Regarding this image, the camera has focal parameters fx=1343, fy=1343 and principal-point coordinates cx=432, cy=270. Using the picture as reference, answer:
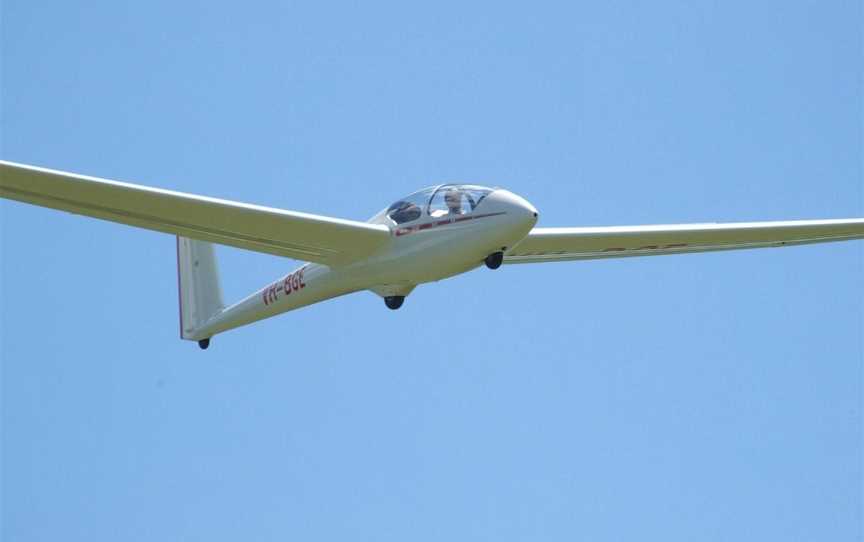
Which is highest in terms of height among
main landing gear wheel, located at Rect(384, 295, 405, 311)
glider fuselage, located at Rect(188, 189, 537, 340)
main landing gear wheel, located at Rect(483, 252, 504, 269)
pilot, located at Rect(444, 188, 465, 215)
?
Answer: pilot, located at Rect(444, 188, 465, 215)

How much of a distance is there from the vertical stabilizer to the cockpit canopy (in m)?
8.70

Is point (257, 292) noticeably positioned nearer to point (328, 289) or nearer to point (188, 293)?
point (328, 289)

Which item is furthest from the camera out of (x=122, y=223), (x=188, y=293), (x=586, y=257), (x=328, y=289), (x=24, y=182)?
(x=188, y=293)

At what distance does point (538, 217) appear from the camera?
21984mm

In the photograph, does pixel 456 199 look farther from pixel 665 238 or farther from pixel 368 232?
pixel 665 238

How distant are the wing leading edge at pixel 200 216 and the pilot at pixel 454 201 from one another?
1.21m

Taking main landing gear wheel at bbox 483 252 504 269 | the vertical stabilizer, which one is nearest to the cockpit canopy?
main landing gear wheel at bbox 483 252 504 269

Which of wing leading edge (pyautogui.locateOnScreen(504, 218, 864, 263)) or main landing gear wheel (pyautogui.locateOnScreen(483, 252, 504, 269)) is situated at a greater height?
wing leading edge (pyautogui.locateOnScreen(504, 218, 864, 263))

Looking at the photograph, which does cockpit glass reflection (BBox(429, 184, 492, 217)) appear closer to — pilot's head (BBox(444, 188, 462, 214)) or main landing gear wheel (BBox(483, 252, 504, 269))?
pilot's head (BBox(444, 188, 462, 214))

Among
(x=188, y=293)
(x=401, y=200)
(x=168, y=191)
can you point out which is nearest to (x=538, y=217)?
(x=401, y=200)

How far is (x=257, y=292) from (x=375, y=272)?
4.47 metres

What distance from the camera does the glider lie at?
2158cm

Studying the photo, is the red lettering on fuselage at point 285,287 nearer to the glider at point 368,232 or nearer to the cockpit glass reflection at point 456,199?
the glider at point 368,232

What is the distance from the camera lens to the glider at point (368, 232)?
2158cm
